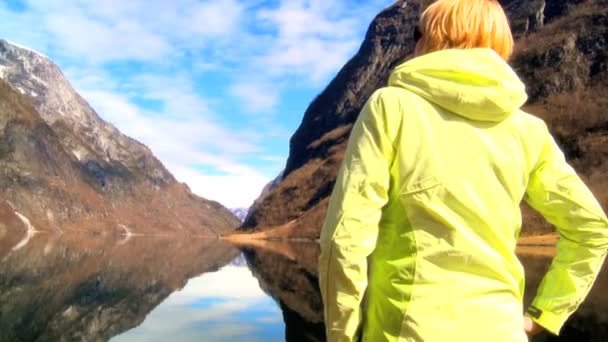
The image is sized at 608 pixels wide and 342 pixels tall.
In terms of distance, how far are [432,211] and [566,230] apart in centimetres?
86

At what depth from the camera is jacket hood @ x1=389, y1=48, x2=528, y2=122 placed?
276 cm

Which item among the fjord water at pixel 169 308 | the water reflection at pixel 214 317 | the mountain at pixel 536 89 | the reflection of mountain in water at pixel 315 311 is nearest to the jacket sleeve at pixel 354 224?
the reflection of mountain in water at pixel 315 311

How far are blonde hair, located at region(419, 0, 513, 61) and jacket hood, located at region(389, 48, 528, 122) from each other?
0.12m

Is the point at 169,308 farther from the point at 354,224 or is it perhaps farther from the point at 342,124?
the point at 342,124

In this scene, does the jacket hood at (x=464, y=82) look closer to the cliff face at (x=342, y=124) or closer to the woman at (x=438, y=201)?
the woman at (x=438, y=201)

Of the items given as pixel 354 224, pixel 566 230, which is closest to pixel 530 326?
pixel 566 230

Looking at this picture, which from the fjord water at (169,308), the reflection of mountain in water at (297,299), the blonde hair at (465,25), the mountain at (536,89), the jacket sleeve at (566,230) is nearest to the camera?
the blonde hair at (465,25)

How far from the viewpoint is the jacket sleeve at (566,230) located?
121 inches

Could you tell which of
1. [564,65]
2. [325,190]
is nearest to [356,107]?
[325,190]

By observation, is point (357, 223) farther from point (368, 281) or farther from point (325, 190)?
point (325, 190)

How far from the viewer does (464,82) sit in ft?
9.17

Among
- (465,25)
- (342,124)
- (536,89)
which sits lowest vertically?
(465,25)

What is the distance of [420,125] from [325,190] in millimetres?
167926

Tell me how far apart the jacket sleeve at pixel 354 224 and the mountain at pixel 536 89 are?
3945 inches
